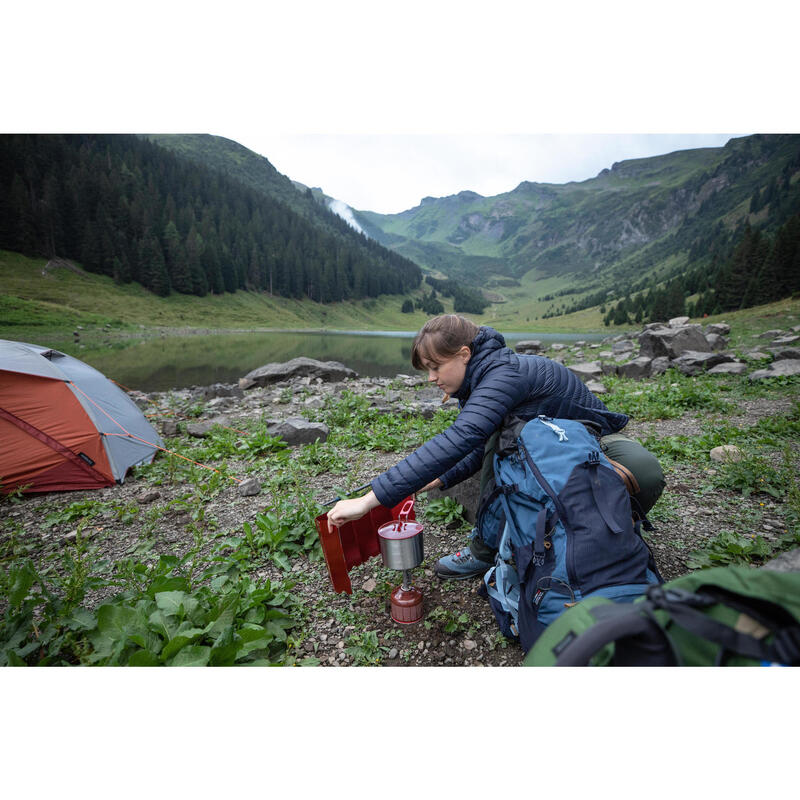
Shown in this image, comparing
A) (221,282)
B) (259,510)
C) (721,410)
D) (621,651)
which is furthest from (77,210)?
(221,282)

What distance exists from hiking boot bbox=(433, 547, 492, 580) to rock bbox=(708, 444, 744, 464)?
141 inches

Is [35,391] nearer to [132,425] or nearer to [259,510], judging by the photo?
[132,425]

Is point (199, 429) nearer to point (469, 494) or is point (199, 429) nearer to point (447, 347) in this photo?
point (469, 494)

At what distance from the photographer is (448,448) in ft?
8.04

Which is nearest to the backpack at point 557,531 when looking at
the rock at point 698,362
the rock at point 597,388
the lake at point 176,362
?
the rock at point 597,388

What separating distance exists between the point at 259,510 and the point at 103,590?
5.13 feet

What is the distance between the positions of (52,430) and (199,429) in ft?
8.61

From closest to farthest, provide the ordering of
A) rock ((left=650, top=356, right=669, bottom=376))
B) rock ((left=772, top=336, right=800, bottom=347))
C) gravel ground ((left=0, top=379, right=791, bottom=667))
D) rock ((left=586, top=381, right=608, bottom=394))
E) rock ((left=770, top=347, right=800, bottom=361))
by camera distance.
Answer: gravel ground ((left=0, top=379, right=791, bottom=667)) → rock ((left=586, top=381, right=608, bottom=394)) → rock ((left=770, top=347, right=800, bottom=361)) → rock ((left=650, top=356, right=669, bottom=376)) → rock ((left=772, top=336, right=800, bottom=347))

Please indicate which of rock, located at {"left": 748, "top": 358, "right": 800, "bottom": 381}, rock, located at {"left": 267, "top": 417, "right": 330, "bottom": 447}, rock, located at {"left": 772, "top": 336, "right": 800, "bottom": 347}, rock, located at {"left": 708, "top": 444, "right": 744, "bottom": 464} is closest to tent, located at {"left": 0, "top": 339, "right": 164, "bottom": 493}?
rock, located at {"left": 267, "top": 417, "right": 330, "bottom": 447}

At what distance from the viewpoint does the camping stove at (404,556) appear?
2682 millimetres

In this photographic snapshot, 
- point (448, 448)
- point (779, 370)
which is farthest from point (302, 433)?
point (779, 370)

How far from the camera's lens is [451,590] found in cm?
315

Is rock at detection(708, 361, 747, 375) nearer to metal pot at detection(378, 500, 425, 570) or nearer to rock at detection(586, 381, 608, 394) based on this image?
rock at detection(586, 381, 608, 394)

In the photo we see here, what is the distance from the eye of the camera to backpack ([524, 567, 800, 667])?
1.20 m
